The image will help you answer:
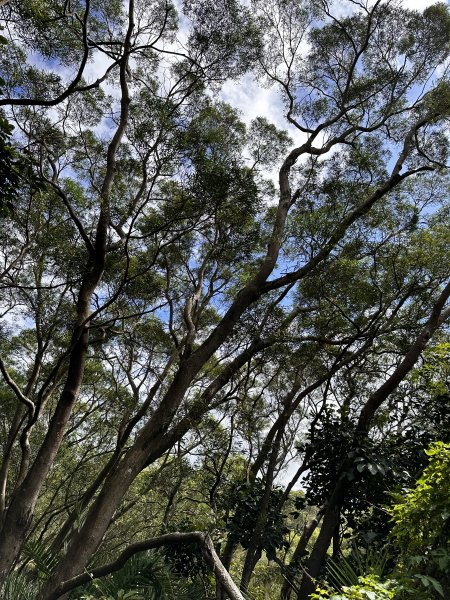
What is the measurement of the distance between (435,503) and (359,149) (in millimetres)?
7776

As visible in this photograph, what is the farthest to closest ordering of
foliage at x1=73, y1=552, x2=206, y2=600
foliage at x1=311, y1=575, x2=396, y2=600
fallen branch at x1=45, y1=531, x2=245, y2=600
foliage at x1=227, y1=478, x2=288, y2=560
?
foliage at x1=227, y1=478, x2=288, y2=560 < foliage at x1=73, y1=552, x2=206, y2=600 < fallen branch at x1=45, y1=531, x2=245, y2=600 < foliage at x1=311, y1=575, x2=396, y2=600

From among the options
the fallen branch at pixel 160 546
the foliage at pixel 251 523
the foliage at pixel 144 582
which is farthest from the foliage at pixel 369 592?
the foliage at pixel 251 523

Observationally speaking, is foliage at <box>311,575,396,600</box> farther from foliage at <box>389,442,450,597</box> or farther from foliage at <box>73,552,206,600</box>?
foliage at <box>73,552,206,600</box>

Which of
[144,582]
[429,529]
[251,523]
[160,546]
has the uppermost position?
[251,523]

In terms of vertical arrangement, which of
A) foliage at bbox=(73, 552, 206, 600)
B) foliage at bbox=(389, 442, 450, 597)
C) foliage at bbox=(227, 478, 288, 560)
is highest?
foliage at bbox=(227, 478, 288, 560)

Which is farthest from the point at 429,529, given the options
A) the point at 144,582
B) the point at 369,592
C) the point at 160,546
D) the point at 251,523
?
the point at 251,523

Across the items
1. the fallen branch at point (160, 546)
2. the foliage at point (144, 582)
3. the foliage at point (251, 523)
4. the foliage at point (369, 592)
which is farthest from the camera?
the foliage at point (251, 523)

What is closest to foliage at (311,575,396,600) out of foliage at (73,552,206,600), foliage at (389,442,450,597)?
foliage at (389,442,450,597)

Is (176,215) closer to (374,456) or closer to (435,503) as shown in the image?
(374,456)

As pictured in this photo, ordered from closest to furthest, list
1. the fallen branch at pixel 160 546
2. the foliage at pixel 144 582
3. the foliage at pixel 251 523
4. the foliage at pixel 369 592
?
the foliage at pixel 369 592 → the fallen branch at pixel 160 546 → the foliage at pixel 144 582 → the foliage at pixel 251 523

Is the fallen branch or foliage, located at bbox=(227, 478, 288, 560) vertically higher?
foliage, located at bbox=(227, 478, 288, 560)

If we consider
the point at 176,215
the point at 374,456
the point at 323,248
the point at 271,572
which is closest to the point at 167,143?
the point at 176,215

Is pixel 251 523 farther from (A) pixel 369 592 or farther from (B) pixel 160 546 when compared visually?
(A) pixel 369 592

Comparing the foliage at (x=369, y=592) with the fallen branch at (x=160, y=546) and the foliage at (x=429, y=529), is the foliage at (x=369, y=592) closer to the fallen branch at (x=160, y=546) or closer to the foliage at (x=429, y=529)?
the foliage at (x=429, y=529)
